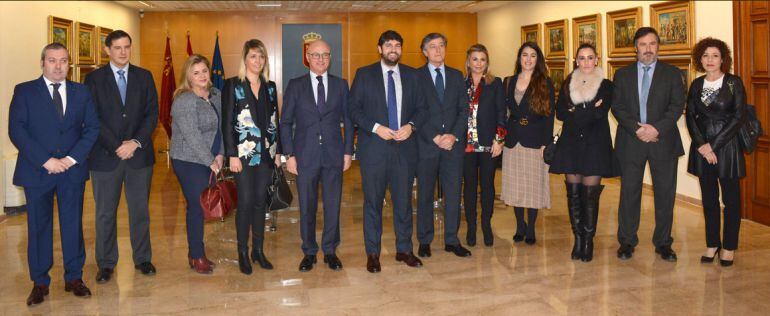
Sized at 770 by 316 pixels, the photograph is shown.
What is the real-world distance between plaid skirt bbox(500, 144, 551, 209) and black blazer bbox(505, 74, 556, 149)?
3.2 inches

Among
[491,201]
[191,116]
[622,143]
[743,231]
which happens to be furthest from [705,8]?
[191,116]

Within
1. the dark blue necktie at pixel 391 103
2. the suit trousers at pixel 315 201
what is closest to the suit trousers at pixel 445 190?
the dark blue necktie at pixel 391 103

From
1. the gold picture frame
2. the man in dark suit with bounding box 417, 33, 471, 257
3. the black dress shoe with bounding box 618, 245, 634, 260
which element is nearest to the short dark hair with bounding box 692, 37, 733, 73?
the black dress shoe with bounding box 618, 245, 634, 260

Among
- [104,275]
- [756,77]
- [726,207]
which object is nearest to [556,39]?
[756,77]

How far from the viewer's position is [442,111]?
17.2ft

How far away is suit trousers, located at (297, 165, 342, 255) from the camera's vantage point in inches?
196

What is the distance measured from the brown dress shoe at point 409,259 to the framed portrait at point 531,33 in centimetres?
711

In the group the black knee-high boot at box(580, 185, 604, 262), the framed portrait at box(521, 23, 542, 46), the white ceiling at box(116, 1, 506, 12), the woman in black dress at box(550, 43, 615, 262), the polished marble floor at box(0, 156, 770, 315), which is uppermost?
the white ceiling at box(116, 1, 506, 12)

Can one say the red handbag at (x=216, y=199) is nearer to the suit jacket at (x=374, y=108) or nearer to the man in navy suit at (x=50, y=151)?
the man in navy suit at (x=50, y=151)

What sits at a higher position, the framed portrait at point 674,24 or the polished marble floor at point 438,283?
the framed portrait at point 674,24

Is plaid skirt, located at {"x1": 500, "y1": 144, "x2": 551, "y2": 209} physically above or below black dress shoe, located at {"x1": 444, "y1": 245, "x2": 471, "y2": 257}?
above

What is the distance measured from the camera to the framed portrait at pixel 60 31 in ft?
28.3

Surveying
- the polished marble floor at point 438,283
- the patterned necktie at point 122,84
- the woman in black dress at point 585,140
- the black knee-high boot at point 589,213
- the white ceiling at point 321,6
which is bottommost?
the polished marble floor at point 438,283

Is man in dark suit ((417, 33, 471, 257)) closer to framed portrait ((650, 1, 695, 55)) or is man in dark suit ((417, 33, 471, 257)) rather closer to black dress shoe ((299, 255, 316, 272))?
black dress shoe ((299, 255, 316, 272))
